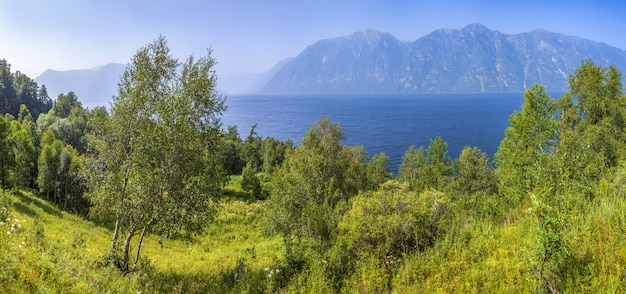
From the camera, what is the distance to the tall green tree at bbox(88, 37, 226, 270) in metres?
14.0

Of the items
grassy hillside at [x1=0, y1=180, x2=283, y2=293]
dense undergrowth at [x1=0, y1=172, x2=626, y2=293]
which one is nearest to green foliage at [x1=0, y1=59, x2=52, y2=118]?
grassy hillside at [x1=0, y1=180, x2=283, y2=293]

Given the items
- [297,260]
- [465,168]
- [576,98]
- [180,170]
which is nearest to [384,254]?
[297,260]

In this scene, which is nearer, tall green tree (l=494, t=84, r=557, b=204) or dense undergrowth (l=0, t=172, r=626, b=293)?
dense undergrowth (l=0, t=172, r=626, b=293)

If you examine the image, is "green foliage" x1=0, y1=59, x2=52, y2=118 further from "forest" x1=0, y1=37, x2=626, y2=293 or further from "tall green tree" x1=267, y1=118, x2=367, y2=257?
"tall green tree" x1=267, y1=118, x2=367, y2=257

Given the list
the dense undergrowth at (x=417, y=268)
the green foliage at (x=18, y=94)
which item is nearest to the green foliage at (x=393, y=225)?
the dense undergrowth at (x=417, y=268)

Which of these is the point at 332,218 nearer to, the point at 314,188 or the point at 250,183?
the point at 314,188

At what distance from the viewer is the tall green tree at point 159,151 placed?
1398cm

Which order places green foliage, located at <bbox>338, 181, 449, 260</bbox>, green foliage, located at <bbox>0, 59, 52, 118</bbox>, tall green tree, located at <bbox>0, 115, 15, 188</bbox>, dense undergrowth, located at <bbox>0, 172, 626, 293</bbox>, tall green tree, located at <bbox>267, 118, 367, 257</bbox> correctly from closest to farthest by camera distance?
1. dense undergrowth, located at <bbox>0, 172, 626, 293</bbox>
2. green foliage, located at <bbox>338, 181, 449, 260</bbox>
3. tall green tree, located at <bbox>267, 118, 367, 257</bbox>
4. tall green tree, located at <bbox>0, 115, 15, 188</bbox>
5. green foliage, located at <bbox>0, 59, 52, 118</bbox>

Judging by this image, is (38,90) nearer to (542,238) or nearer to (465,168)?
(465,168)

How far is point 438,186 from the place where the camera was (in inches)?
1943

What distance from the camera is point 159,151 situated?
1409 cm

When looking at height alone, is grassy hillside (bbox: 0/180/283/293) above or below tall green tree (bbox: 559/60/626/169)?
below

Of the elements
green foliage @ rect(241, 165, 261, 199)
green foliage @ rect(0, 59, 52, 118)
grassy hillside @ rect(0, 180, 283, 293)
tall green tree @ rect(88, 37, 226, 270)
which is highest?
green foliage @ rect(0, 59, 52, 118)

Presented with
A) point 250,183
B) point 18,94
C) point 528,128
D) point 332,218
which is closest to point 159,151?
point 332,218
